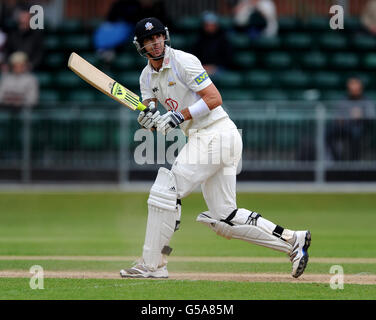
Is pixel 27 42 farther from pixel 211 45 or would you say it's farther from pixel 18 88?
pixel 211 45

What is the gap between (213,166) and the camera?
7.46m

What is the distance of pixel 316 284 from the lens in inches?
288

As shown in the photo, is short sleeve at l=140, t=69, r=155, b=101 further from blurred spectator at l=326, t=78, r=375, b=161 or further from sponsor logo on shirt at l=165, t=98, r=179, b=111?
blurred spectator at l=326, t=78, r=375, b=161

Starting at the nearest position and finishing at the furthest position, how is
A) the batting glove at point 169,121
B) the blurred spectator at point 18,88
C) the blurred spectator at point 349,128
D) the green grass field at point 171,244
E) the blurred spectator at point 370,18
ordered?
1. the green grass field at point 171,244
2. the batting glove at point 169,121
3. the blurred spectator at point 349,128
4. the blurred spectator at point 18,88
5. the blurred spectator at point 370,18

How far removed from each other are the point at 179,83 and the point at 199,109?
0.31m

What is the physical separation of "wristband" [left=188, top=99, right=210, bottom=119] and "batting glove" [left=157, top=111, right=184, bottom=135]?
110mm

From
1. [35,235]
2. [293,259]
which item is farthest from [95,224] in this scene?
[293,259]

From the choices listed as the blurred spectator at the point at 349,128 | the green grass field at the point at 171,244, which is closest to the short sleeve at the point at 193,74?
the green grass field at the point at 171,244

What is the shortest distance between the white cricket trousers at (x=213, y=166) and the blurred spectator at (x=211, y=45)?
9677 millimetres

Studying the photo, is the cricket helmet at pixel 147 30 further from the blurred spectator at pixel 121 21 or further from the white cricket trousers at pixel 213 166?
the blurred spectator at pixel 121 21

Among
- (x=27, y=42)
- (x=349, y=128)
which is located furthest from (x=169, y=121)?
(x=27, y=42)

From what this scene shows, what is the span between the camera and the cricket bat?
7.63 m

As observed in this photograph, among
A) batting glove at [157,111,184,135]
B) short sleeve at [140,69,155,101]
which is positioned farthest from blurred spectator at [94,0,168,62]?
batting glove at [157,111,184,135]

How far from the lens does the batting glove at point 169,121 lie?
736 centimetres
